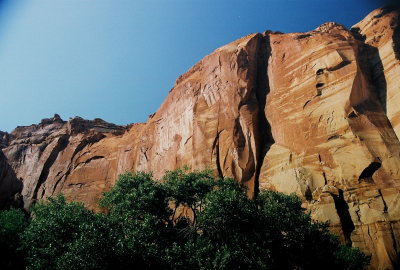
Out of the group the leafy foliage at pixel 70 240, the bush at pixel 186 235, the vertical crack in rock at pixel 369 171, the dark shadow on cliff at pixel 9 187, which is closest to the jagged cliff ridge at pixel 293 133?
the vertical crack in rock at pixel 369 171

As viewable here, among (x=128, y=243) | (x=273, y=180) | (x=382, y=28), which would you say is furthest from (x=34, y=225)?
(x=382, y=28)

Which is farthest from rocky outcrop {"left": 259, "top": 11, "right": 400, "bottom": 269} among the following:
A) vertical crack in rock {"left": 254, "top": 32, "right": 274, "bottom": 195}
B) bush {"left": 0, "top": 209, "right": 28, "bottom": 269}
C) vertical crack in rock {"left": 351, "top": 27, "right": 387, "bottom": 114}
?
bush {"left": 0, "top": 209, "right": 28, "bottom": 269}

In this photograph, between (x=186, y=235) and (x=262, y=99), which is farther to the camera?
(x=262, y=99)

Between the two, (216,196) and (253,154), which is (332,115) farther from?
(216,196)

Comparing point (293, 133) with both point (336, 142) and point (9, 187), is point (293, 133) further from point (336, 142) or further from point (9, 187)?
point (9, 187)

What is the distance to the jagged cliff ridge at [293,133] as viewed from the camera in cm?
2967

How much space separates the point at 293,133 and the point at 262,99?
8142 millimetres

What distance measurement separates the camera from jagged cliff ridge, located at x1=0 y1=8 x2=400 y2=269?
29672 mm

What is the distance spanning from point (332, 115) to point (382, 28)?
1525 centimetres

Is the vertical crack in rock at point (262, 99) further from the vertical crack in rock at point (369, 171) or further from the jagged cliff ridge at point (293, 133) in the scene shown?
the vertical crack in rock at point (369, 171)

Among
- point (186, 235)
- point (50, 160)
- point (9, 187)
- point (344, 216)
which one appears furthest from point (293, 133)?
point (9, 187)

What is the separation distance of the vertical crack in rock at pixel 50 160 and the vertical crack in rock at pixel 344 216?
44620mm

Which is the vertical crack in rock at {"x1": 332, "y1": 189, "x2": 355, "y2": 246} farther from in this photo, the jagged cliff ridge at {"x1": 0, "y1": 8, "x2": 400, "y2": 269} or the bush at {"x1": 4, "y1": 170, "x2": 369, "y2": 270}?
the bush at {"x1": 4, "y1": 170, "x2": 369, "y2": 270}

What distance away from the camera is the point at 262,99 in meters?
43.2
